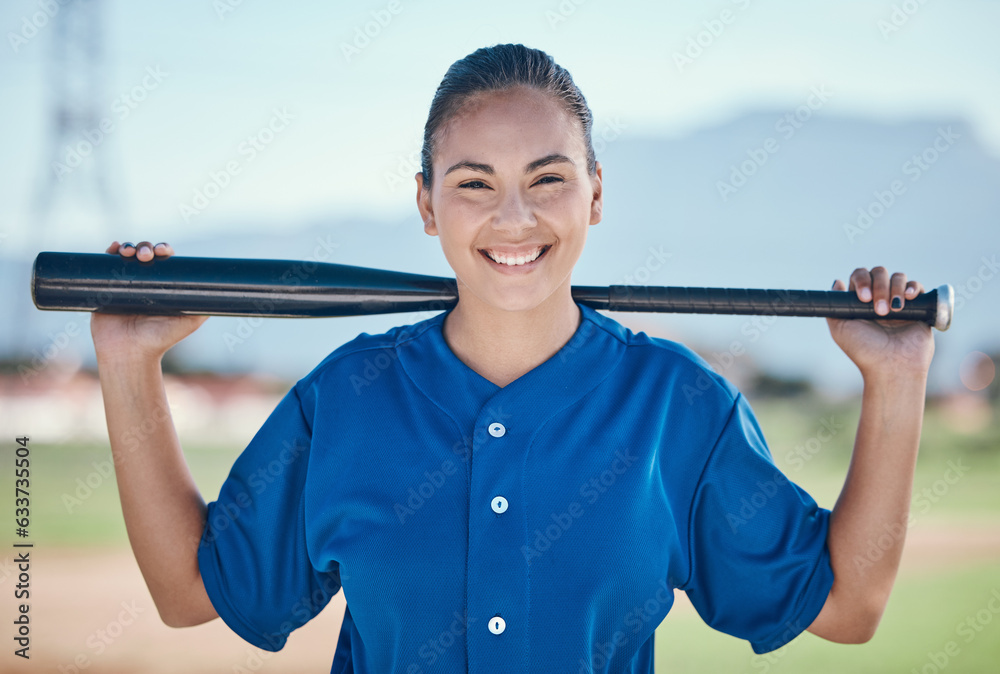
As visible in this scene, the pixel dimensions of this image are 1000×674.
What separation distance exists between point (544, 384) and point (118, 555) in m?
8.36

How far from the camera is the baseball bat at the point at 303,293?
1234mm

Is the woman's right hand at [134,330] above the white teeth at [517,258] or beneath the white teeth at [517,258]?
beneath

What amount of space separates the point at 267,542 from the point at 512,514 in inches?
15.2

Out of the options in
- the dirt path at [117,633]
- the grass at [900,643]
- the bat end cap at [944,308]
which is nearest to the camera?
the bat end cap at [944,308]

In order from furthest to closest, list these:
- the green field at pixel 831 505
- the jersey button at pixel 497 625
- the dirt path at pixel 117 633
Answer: the green field at pixel 831 505, the dirt path at pixel 117 633, the jersey button at pixel 497 625

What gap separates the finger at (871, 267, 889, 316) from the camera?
120cm

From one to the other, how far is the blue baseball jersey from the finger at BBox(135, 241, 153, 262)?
0.30 meters

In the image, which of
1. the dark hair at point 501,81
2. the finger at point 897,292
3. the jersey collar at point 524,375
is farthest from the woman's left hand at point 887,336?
the dark hair at point 501,81

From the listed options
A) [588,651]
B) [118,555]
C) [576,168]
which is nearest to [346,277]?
[576,168]

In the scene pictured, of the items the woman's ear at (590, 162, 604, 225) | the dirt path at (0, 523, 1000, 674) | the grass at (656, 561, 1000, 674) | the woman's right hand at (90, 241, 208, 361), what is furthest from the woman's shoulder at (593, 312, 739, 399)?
the grass at (656, 561, 1000, 674)

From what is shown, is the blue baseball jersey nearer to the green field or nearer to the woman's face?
the woman's face

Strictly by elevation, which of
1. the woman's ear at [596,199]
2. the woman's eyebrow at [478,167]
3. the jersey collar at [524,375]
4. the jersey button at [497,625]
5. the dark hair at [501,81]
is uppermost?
the dark hair at [501,81]

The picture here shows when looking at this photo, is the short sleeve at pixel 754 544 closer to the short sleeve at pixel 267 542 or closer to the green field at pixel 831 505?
the short sleeve at pixel 267 542

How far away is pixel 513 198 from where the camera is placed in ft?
3.71
